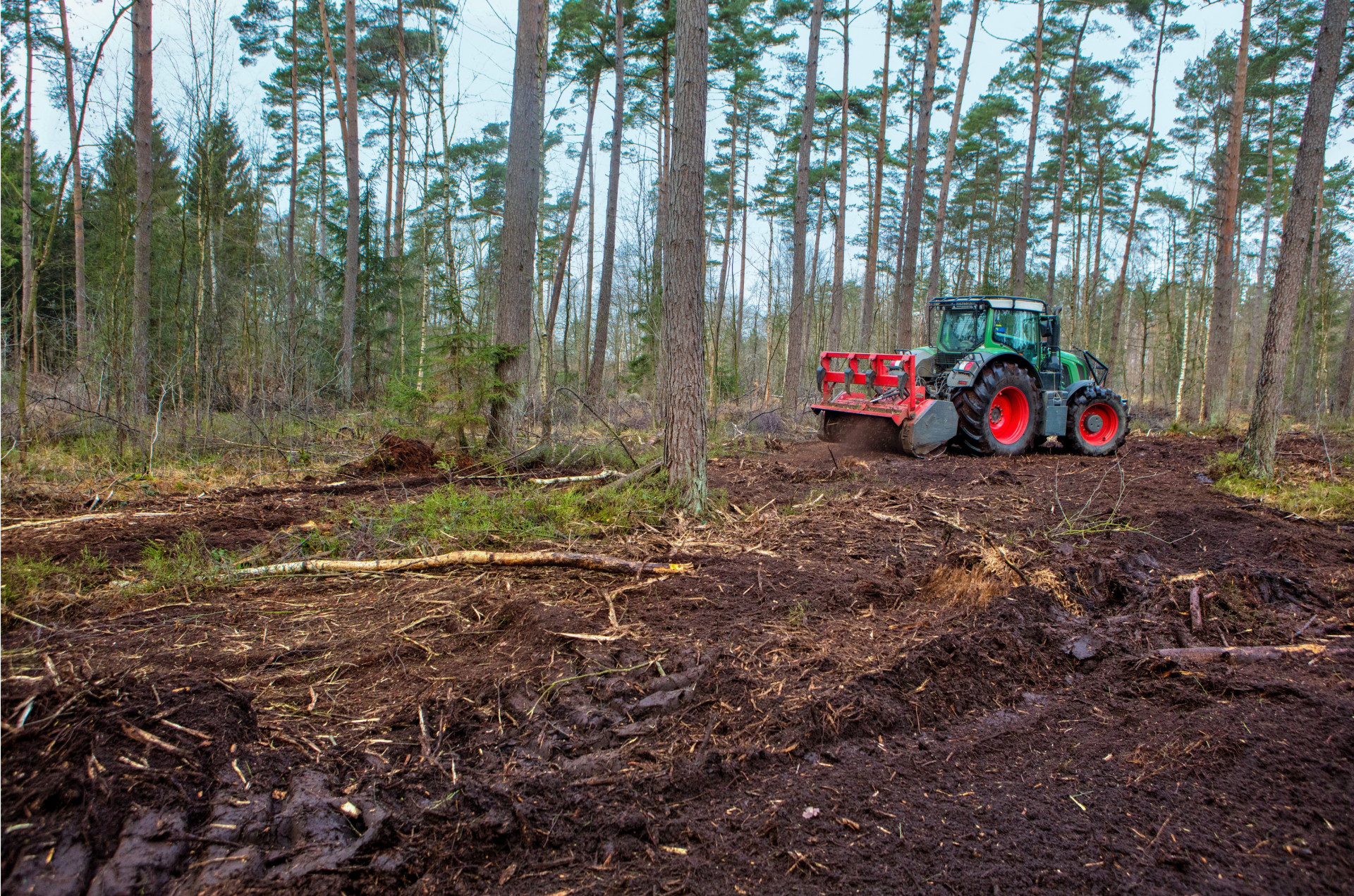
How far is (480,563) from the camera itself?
14.6 ft

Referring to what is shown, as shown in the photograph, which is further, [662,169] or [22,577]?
[662,169]

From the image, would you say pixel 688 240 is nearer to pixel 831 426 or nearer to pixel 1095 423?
pixel 831 426

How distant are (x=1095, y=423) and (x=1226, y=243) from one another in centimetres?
626

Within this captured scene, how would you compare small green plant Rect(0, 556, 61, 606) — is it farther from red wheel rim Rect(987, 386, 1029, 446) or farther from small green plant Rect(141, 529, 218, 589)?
red wheel rim Rect(987, 386, 1029, 446)

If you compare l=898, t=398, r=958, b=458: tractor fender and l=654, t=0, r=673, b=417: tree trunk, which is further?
l=654, t=0, r=673, b=417: tree trunk

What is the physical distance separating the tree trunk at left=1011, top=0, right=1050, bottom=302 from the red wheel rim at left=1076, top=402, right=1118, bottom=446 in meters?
6.44

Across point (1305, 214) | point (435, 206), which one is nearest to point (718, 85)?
point (435, 206)

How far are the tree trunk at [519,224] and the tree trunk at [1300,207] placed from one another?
838 cm

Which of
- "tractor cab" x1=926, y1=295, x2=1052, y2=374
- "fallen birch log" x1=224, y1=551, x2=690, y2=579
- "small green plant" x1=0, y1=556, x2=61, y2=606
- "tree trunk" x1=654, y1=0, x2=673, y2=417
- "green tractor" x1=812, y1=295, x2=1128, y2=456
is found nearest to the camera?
"small green plant" x1=0, y1=556, x2=61, y2=606

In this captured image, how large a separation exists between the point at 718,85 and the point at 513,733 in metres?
19.8

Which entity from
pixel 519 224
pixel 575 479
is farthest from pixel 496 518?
pixel 519 224

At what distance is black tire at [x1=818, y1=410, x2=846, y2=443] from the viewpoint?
1101cm

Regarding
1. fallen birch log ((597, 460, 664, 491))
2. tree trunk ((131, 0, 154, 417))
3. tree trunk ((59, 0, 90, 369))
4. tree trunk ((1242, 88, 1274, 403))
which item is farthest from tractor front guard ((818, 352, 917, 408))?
tree trunk ((1242, 88, 1274, 403))

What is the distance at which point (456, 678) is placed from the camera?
2969 millimetres
